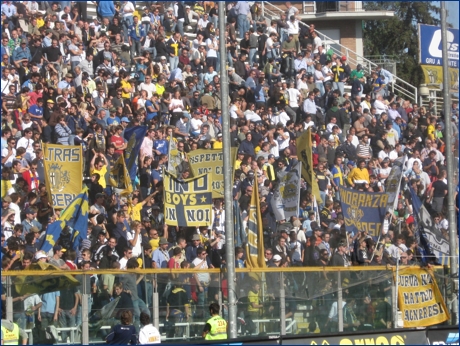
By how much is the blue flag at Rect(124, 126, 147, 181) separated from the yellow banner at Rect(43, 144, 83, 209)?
140 cm

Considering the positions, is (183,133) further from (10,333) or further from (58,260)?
(10,333)

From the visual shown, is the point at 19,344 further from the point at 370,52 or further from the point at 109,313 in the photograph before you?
the point at 370,52

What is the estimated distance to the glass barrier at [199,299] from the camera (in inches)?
567

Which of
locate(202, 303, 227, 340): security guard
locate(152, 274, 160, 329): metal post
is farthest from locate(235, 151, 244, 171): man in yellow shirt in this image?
locate(202, 303, 227, 340): security guard

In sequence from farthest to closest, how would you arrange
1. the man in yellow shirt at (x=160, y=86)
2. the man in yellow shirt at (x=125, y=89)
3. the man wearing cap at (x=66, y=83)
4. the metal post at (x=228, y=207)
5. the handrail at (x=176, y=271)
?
the man in yellow shirt at (x=160, y=86)
the man in yellow shirt at (x=125, y=89)
the man wearing cap at (x=66, y=83)
the metal post at (x=228, y=207)
the handrail at (x=176, y=271)

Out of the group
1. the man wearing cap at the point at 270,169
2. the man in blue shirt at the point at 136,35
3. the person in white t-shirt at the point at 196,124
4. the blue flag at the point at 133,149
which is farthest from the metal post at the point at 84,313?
the man in blue shirt at the point at 136,35

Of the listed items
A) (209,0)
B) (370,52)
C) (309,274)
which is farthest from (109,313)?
(370,52)

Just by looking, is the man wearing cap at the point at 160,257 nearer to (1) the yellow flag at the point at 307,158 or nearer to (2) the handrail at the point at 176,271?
(2) the handrail at the point at 176,271

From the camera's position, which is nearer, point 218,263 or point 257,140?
point 218,263

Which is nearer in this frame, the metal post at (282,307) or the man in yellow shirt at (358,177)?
the metal post at (282,307)

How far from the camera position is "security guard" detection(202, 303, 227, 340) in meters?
14.5

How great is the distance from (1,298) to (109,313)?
A: 160 cm

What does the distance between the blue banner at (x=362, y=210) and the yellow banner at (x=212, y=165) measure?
2164mm

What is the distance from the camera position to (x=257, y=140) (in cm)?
2298
